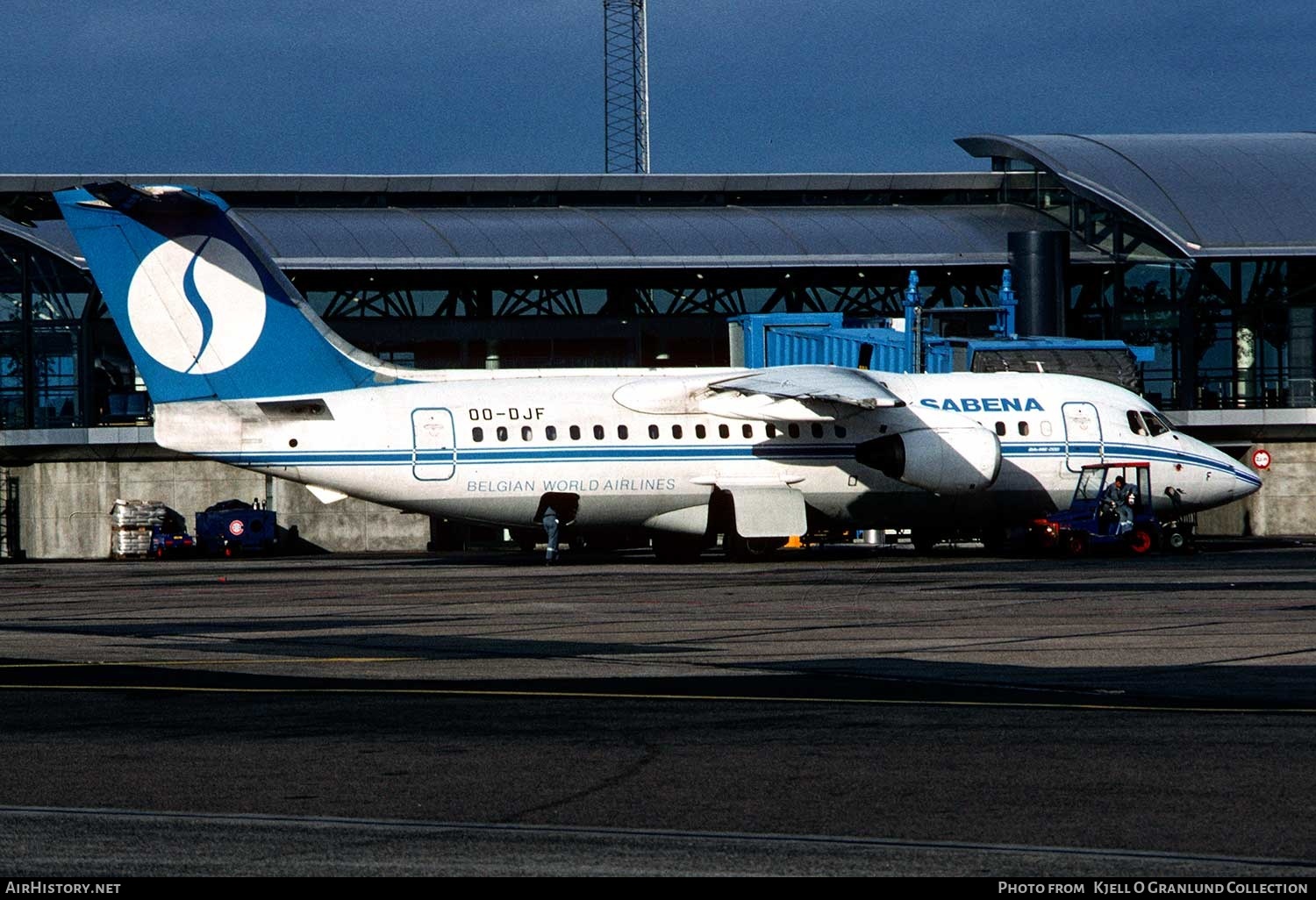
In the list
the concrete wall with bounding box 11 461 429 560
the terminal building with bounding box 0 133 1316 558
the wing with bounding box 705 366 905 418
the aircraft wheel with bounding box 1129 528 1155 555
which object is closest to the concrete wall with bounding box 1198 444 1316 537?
the terminal building with bounding box 0 133 1316 558

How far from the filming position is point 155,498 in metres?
60.3

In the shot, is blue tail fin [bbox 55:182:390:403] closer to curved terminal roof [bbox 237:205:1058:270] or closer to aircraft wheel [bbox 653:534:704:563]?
aircraft wheel [bbox 653:534:704:563]

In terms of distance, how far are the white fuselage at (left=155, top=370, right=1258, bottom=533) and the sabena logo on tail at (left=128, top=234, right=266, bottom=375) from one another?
111cm

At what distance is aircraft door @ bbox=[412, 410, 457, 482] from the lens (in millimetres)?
38281

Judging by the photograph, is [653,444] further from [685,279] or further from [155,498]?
[685,279]

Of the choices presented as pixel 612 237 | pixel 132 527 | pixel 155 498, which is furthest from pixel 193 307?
pixel 612 237

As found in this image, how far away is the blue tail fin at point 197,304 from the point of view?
1464 inches

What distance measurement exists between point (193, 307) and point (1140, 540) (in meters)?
22.3

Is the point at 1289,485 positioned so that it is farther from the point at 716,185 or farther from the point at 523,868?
the point at 523,868

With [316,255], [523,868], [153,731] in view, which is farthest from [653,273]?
A: [523,868]

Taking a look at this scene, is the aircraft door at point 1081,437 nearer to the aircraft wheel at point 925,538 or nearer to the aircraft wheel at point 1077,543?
the aircraft wheel at point 1077,543

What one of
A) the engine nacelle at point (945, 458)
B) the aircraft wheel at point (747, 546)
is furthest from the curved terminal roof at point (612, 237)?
the engine nacelle at point (945, 458)

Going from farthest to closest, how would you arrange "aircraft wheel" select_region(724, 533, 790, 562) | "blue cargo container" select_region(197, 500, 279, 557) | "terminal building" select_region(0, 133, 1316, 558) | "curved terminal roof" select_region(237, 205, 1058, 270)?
"curved terminal roof" select_region(237, 205, 1058, 270) < "terminal building" select_region(0, 133, 1316, 558) < "blue cargo container" select_region(197, 500, 279, 557) < "aircraft wheel" select_region(724, 533, 790, 562)
